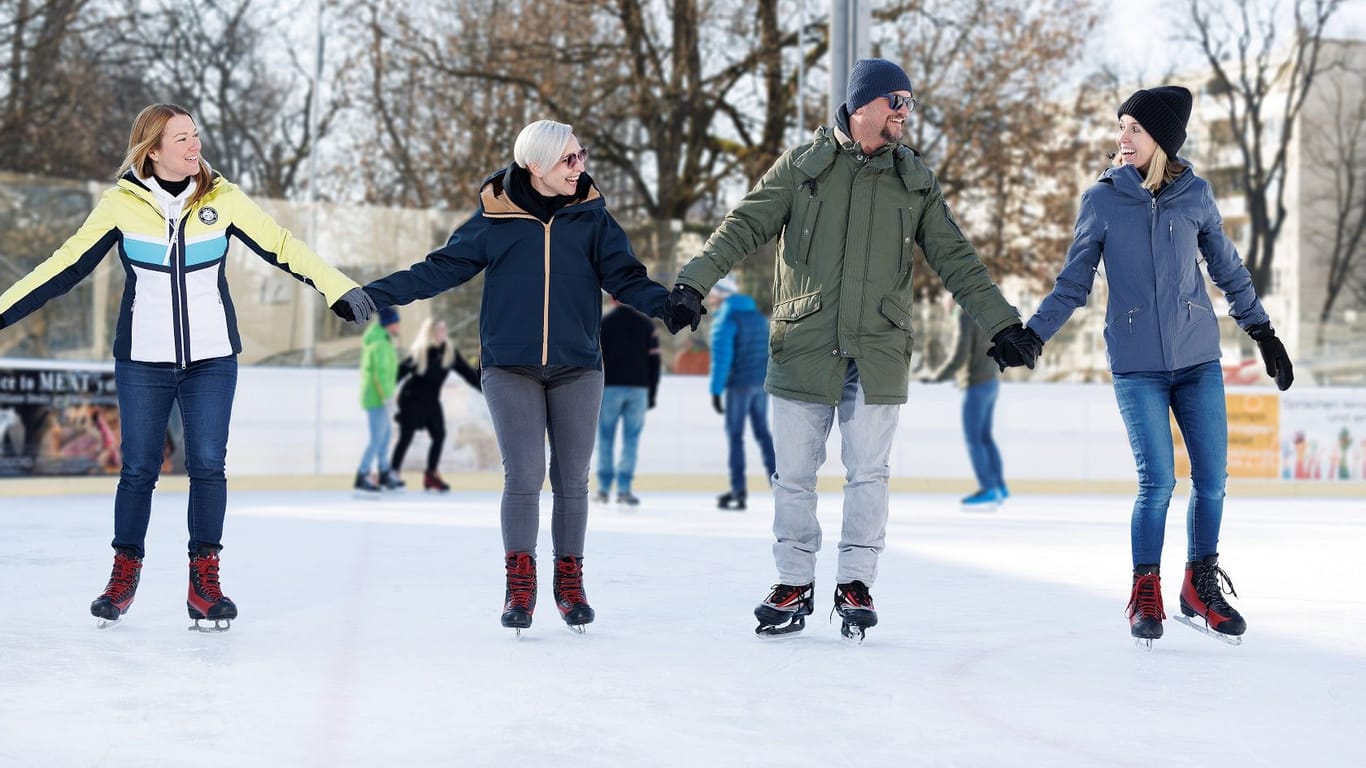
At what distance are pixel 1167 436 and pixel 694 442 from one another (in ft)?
29.7

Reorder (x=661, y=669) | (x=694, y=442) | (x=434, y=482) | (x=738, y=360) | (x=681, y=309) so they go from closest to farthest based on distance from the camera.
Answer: (x=661, y=669)
(x=681, y=309)
(x=738, y=360)
(x=434, y=482)
(x=694, y=442)

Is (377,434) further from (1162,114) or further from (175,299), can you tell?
(1162,114)

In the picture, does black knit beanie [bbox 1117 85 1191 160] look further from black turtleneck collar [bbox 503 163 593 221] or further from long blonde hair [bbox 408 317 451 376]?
long blonde hair [bbox 408 317 451 376]

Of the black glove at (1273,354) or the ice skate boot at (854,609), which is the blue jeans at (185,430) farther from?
the black glove at (1273,354)

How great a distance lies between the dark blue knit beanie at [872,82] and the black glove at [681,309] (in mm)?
665

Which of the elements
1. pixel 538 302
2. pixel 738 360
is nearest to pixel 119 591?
pixel 538 302

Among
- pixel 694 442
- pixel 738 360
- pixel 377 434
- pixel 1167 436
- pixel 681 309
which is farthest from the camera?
pixel 694 442

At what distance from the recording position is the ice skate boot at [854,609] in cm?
421

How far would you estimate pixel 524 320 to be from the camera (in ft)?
13.7

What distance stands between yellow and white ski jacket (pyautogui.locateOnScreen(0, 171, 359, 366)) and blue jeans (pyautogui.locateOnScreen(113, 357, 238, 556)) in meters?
0.07

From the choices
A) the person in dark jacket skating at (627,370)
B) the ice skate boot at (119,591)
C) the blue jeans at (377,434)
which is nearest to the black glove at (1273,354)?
the ice skate boot at (119,591)

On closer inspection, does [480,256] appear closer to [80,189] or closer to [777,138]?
[80,189]

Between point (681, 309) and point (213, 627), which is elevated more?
point (681, 309)

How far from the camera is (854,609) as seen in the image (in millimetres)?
4211
